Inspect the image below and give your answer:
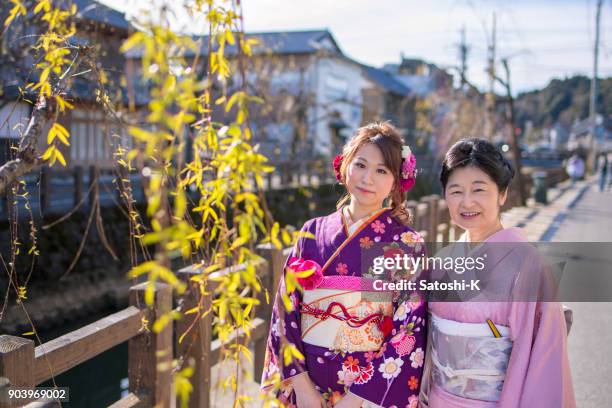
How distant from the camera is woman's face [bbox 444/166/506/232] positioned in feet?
6.45

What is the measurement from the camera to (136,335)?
2.51 metres

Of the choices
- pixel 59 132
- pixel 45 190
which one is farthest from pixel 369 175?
pixel 45 190

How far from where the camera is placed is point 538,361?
1.79 meters

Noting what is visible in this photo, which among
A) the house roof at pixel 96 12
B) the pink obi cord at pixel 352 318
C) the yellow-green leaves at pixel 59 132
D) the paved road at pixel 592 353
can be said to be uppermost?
the house roof at pixel 96 12

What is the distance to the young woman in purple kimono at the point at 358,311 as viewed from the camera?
1.96 metres

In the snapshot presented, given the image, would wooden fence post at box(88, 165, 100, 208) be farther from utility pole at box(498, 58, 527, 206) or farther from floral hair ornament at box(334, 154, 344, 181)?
utility pole at box(498, 58, 527, 206)

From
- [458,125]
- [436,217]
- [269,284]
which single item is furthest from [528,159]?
[269,284]

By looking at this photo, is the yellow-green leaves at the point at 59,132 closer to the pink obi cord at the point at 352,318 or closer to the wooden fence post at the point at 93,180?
the wooden fence post at the point at 93,180

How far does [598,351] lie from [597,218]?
8895mm

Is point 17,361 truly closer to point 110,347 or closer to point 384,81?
point 110,347

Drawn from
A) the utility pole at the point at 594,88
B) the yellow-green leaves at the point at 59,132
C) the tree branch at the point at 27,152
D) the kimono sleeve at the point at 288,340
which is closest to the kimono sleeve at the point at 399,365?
the kimono sleeve at the point at 288,340

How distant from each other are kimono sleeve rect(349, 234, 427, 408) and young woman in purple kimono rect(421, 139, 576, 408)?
0.22 feet

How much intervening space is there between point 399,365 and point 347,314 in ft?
0.81

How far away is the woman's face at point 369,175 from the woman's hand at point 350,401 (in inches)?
26.9
